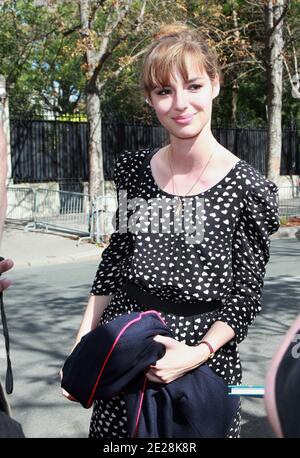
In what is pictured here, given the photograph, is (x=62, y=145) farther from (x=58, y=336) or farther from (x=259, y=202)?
(x=259, y=202)

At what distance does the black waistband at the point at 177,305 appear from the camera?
1.94 meters

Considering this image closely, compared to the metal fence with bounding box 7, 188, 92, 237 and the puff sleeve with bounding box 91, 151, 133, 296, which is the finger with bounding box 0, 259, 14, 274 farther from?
the metal fence with bounding box 7, 188, 92, 237

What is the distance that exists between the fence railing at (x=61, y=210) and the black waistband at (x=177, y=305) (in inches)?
496

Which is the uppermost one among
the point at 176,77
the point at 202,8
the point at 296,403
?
the point at 202,8

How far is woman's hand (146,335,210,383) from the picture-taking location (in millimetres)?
1767

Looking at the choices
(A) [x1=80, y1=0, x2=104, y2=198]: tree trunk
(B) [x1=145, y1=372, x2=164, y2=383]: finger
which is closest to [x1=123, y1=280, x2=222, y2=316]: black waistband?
(B) [x1=145, y1=372, x2=164, y2=383]: finger

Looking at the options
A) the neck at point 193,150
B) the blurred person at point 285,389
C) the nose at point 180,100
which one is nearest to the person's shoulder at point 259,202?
the neck at point 193,150

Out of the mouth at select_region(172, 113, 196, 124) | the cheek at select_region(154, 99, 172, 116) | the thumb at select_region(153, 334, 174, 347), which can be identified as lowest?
the thumb at select_region(153, 334, 174, 347)

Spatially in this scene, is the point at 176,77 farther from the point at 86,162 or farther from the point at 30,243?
the point at 86,162

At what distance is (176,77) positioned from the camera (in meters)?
2.01

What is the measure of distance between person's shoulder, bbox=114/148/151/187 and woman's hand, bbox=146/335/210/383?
62 centimetres

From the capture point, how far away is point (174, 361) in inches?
70.2

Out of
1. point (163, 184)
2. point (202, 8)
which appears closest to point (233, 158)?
point (163, 184)

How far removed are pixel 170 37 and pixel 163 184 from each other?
0.46 metres
